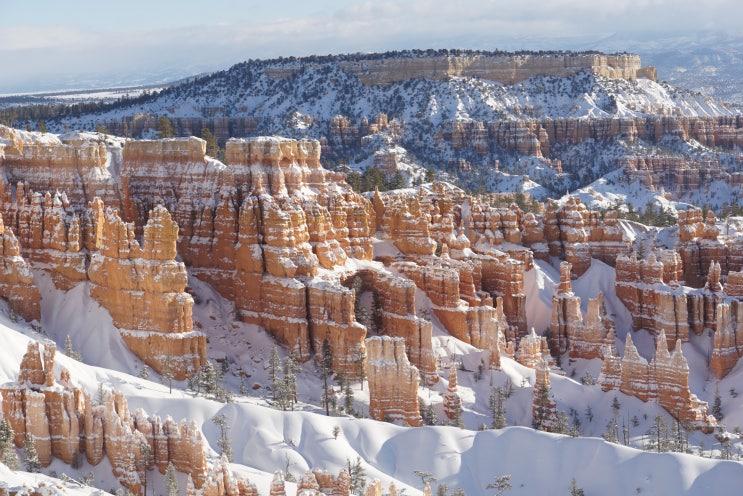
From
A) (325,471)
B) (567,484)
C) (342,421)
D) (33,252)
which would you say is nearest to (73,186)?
(33,252)

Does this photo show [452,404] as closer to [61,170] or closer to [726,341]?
[726,341]

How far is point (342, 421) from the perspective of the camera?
7706cm

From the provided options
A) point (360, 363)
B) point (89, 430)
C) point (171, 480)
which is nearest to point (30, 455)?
point (89, 430)

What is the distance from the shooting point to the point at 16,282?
3332 inches

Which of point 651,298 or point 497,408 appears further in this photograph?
point 651,298

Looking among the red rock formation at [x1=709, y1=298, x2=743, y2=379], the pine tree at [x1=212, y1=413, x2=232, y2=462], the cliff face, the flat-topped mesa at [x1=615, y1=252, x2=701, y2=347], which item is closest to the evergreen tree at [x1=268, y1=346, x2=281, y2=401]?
the pine tree at [x1=212, y1=413, x2=232, y2=462]

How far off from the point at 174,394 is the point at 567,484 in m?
23.6

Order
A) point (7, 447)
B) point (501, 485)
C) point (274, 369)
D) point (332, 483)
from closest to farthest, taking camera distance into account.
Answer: point (7, 447) < point (332, 483) < point (501, 485) < point (274, 369)

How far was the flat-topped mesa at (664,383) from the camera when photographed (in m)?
88.0

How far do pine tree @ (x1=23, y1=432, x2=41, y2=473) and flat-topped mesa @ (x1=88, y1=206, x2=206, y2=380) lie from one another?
679 inches

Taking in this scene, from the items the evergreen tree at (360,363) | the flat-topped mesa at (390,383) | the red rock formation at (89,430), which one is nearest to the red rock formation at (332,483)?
the red rock formation at (89,430)

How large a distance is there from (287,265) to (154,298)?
10.5 meters

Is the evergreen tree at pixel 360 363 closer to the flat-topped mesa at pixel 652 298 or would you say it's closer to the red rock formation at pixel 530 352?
the red rock formation at pixel 530 352

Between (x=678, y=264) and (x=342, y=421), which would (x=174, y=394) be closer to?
(x=342, y=421)
